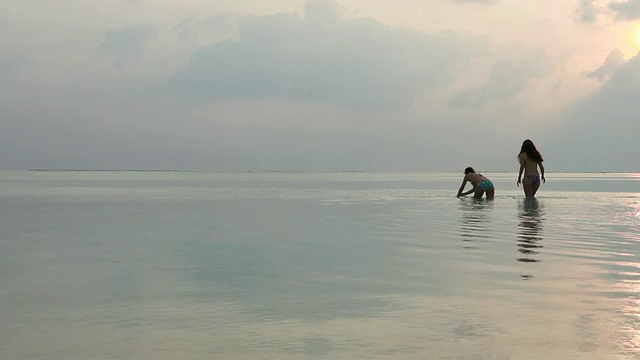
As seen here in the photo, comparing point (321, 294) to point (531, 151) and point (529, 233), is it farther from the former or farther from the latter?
point (531, 151)

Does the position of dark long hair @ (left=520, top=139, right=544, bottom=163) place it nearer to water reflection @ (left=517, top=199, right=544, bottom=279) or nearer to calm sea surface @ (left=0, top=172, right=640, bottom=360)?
water reflection @ (left=517, top=199, right=544, bottom=279)

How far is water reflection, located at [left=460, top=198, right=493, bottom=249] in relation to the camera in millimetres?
12922

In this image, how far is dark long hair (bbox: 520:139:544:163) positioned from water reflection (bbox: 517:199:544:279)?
107 inches

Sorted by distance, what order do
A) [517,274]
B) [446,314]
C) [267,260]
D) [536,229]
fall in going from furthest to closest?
[536,229] → [267,260] → [517,274] → [446,314]

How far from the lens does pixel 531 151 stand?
80.3 ft

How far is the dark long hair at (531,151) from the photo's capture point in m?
24.5

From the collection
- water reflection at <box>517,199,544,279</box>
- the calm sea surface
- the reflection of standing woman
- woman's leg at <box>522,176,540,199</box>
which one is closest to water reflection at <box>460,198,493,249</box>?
the calm sea surface

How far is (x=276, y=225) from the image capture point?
16547mm

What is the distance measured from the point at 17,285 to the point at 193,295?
7.16 feet

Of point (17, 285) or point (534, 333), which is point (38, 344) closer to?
point (17, 285)

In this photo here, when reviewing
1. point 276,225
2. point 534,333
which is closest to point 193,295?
point 534,333

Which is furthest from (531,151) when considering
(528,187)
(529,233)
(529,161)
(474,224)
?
(529,233)

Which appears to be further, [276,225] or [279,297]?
[276,225]

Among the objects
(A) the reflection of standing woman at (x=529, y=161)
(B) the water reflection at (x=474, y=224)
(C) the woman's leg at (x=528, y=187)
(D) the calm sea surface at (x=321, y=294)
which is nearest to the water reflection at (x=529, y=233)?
(D) the calm sea surface at (x=321, y=294)
